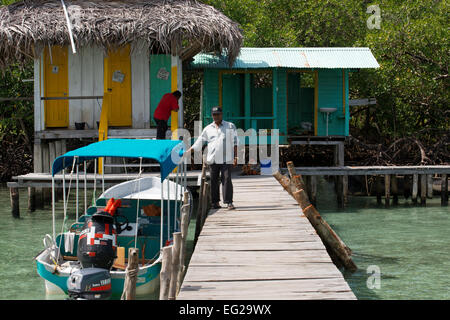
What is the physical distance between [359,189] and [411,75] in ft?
12.6

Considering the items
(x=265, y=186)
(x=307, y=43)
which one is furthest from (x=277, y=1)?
(x=265, y=186)

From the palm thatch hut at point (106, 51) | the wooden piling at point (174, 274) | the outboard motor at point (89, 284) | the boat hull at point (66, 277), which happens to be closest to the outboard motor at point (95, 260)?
the outboard motor at point (89, 284)

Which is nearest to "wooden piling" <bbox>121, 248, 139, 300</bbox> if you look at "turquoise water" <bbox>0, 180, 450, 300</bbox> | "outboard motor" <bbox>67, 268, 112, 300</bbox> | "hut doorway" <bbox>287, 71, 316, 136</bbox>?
"outboard motor" <bbox>67, 268, 112, 300</bbox>

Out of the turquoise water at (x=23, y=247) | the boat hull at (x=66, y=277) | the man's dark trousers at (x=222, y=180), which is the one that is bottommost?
the turquoise water at (x=23, y=247)

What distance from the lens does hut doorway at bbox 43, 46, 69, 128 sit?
15.9m

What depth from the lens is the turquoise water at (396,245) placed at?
9648 mm

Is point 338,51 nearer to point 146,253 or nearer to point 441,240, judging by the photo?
point 441,240

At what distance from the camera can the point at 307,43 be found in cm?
2341

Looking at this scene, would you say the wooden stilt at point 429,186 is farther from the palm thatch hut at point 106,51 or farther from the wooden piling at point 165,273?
the wooden piling at point 165,273

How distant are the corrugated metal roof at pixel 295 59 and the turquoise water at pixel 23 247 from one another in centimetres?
438

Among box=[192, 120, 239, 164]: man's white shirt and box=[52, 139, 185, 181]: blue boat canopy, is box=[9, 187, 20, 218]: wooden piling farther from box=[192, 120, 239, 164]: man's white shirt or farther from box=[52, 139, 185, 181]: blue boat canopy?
box=[192, 120, 239, 164]: man's white shirt

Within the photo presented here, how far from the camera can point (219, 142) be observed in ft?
33.8

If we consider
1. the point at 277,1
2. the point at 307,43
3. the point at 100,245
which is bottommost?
the point at 100,245

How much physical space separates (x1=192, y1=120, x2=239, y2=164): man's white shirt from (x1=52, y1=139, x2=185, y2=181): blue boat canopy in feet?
2.43
